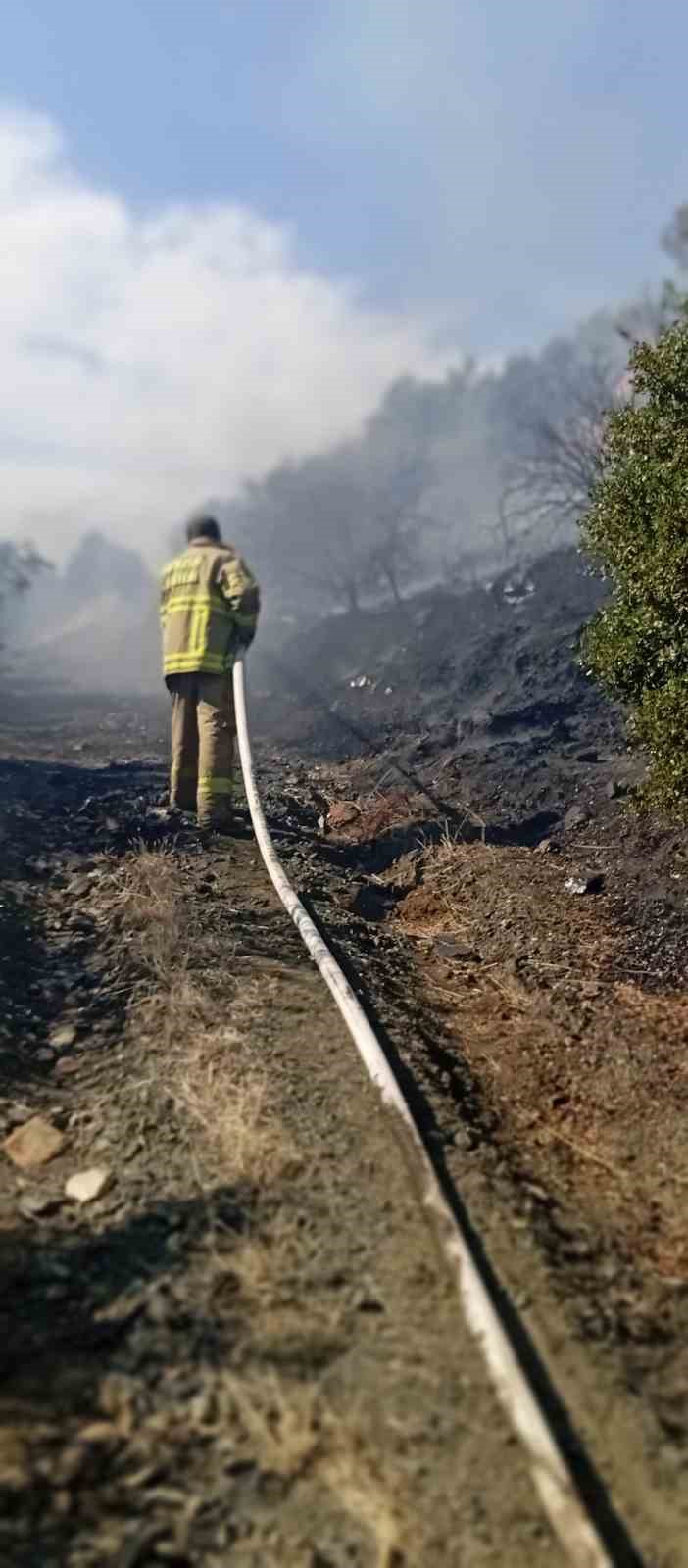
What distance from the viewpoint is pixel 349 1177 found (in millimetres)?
3371

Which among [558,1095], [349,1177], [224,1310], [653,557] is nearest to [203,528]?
[653,557]

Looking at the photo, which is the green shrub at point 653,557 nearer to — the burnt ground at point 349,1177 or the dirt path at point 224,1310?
the burnt ground at point 349,1177

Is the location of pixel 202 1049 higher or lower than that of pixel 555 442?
lower

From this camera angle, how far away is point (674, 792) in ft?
18.8

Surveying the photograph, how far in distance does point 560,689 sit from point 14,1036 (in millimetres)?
9181

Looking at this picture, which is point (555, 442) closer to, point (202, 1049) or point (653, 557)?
point (653, 557)

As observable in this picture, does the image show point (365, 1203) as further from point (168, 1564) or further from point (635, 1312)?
point (168, 1564)

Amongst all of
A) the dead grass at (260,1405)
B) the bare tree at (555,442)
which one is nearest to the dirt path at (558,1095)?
the dead grass at (260,1405)

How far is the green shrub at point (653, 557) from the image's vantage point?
5.46 m

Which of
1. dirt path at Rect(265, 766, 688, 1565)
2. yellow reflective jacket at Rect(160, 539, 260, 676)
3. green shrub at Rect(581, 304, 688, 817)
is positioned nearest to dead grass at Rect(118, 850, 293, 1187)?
dirt path at Rect(265, 766, 688, 1565)

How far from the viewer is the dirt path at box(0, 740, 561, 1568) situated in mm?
2215

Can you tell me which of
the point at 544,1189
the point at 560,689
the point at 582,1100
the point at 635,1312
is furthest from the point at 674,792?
the point at 560,689

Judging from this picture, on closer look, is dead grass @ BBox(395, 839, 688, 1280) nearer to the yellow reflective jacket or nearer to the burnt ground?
the burnt ground

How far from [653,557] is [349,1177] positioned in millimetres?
3758
